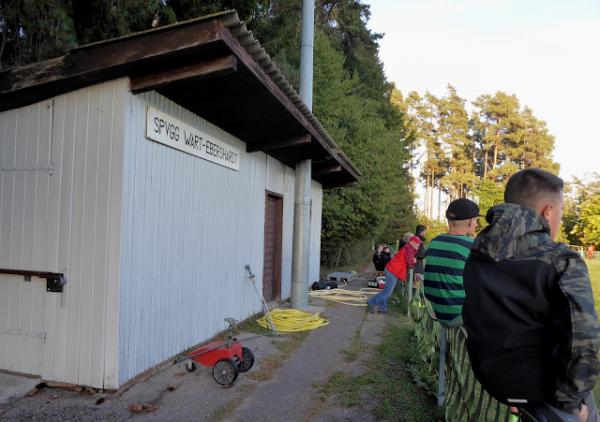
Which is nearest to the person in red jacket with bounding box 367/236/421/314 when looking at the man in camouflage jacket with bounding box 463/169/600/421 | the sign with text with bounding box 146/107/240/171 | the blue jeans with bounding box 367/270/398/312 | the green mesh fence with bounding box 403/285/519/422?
the blue jeans with bounding box 367/270/398/312

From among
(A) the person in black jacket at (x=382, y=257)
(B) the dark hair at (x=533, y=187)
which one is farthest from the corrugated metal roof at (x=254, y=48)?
(A) the person in black jacket at (x=382, y=257)

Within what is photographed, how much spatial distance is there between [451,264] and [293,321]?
462 cm

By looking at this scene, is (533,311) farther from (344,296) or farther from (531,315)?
(344,296)

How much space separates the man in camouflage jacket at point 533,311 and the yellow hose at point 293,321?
5881mm

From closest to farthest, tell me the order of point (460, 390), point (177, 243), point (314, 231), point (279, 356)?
point (460, 390) → point (177, 243) → point (279, 356) → point (314, 231)

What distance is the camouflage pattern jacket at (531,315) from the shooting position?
1.86 m

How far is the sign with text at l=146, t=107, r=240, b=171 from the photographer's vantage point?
524 centimetres

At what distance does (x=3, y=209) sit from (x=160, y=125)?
1819mm

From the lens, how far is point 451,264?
13.4ft

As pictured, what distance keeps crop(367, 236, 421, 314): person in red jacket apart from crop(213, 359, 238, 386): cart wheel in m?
5.11

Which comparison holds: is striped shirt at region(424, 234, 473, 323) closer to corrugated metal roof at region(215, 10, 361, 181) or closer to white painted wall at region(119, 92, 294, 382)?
corrugated metal roof at region(215, 10, 361, 181)

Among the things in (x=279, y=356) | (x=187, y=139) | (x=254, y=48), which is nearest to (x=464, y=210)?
(x=254, y=48)

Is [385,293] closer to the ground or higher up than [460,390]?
closer to the ground

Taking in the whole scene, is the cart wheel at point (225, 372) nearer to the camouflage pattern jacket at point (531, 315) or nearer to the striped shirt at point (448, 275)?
the striped shirt at point (448, 275)
